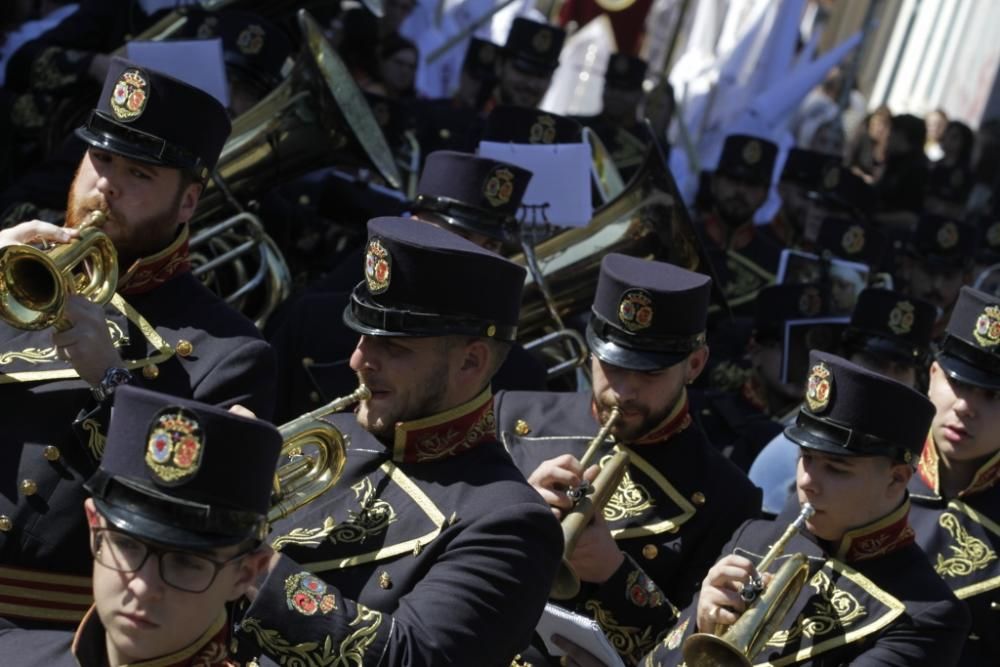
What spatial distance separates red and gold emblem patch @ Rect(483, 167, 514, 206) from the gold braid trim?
2547 mm

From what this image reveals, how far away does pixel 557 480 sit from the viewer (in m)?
4.53

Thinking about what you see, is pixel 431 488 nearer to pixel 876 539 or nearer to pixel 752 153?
pixel 876 539

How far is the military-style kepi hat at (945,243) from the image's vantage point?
10227 millimetres

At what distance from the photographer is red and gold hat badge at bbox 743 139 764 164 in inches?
404

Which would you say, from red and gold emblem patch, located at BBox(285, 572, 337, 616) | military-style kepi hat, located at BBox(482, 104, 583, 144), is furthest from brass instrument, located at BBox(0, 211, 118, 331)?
military-style kepi hat, located at BBox(482, 104, 583, 144)

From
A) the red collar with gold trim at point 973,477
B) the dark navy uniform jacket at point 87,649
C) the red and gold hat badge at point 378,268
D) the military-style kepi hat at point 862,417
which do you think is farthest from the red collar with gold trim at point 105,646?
the red collar with gold trim at point 973,477

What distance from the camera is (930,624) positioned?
4805 mm

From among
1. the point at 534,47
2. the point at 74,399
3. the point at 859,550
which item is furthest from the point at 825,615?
the point at 534,47

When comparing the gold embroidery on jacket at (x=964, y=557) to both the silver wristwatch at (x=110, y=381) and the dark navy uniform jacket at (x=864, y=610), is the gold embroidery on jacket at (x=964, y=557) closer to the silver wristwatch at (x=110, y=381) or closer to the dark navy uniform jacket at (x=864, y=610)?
the dark navy uniform jacket at (x=864, y=610)

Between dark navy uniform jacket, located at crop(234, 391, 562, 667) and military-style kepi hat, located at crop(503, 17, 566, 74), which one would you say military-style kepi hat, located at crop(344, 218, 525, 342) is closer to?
dark navy uniform jacket, located at crop(234, 391, 562, 667)

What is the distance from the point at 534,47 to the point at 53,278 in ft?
19.7

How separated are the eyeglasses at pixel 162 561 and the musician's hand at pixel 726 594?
1654mm

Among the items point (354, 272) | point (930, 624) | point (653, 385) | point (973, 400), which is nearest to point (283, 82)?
point (354, 272)

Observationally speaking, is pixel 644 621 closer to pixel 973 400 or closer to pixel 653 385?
pixel 653 385
